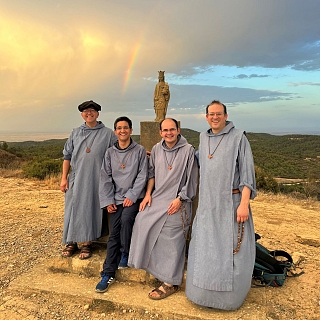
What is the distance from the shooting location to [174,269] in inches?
123

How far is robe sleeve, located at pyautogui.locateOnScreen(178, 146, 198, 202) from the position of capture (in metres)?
3.14

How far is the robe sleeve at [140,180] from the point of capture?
3266 millimetres

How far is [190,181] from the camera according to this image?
3.21 meters

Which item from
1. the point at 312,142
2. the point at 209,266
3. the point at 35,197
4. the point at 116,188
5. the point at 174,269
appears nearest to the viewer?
the point at 209,266

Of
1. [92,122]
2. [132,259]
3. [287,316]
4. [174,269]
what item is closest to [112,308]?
[132,259]

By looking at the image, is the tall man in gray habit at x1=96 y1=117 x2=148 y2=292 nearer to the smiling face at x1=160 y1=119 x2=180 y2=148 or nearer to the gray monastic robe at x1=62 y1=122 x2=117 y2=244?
the gray monastic robe at x1=62 y1=122 x2=117 y2=244

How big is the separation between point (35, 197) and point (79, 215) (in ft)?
17.0

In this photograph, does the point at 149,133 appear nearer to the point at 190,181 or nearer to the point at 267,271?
the point at 190,181

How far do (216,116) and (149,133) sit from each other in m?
1.62

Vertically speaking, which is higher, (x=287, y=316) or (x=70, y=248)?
(x=70, y=248)

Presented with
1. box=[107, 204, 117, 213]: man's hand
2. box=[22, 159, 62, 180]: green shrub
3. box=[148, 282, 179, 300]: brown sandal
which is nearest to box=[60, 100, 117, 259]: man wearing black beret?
box=[107, 204, 117, 213]: man's hand

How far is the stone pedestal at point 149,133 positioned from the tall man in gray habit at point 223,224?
4.72 feet

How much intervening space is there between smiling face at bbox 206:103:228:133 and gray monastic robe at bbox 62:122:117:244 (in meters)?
1.28

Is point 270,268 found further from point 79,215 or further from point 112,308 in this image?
point 79,215
